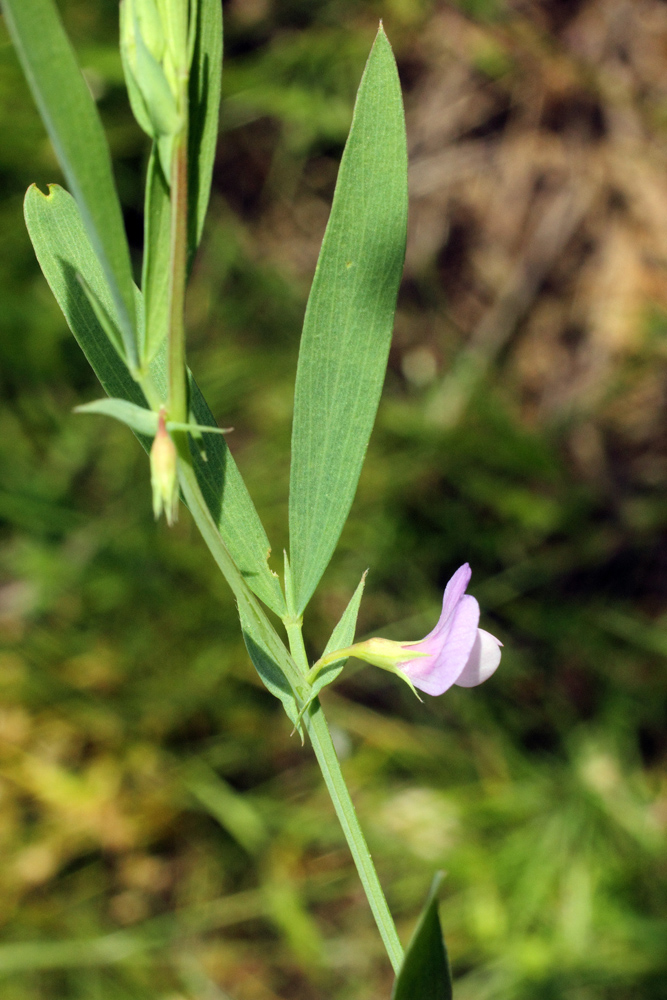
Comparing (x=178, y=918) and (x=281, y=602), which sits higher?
(x=281, y=602)

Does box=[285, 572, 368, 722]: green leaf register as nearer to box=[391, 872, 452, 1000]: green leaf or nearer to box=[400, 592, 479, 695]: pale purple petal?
Answer: box=[400, 592, 479, 695]: pale purple petal

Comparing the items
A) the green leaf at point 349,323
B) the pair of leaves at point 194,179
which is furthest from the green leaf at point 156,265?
the green leaf at point 349,323

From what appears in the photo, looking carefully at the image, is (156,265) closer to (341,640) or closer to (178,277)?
(178,277)

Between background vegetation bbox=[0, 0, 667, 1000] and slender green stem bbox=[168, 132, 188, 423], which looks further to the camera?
background vegetation bbox=[0, 0, 667, 1000]

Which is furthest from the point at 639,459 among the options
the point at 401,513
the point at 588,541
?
the point at 401,513

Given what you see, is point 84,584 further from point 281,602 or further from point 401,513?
point 281,602

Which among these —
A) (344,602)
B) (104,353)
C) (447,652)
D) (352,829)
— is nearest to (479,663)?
(447,652)

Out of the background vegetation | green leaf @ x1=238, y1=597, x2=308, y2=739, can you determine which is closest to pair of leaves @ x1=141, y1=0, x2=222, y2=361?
green leaf @ x1=238, y1=597, x2=308, y2=739
